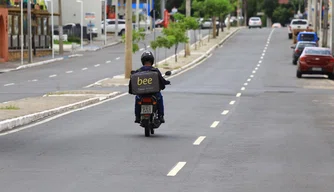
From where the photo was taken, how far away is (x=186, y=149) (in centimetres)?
1648

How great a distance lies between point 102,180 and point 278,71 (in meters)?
44.1

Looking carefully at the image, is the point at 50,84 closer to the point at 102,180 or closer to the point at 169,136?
the point at 169,136

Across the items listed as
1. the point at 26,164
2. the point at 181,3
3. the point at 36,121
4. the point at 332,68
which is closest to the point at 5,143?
the point at 26,164

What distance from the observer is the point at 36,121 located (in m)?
22.5

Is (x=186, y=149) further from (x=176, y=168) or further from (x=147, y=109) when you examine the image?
(x=176, y=168)

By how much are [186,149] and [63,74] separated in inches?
1463

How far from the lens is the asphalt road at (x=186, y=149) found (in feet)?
40.7

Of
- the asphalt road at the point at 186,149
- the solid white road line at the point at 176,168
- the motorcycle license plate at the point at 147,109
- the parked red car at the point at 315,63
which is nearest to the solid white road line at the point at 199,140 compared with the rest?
the asphalt road at the point at 186,149

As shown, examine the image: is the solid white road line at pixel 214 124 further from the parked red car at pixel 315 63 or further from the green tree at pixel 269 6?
the green tree at pixel 269 6

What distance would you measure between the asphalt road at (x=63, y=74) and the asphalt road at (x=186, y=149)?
7.26 meters

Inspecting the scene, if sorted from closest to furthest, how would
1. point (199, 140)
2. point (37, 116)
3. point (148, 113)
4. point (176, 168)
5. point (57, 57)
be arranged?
point (176, 168)
point (199, 140)
point (148, 113)
point (37, 116)
point (57, 57)

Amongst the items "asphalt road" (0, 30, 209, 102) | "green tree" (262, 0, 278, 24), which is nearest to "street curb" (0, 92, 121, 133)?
"asphalt road" (0, 30, 209, 102)

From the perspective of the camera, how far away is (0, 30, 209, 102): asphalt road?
129 feet

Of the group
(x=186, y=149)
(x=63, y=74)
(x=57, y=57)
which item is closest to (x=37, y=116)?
(x=186, y=149)
